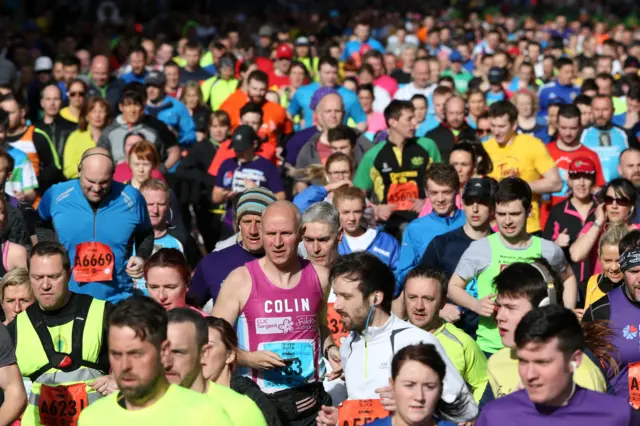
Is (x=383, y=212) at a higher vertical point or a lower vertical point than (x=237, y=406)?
higher

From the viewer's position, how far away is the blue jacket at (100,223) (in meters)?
9.92

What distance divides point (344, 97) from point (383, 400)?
1026cm

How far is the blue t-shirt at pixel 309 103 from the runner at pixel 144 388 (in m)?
10.2

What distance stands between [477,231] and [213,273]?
7.10 ft

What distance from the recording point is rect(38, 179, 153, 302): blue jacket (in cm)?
992

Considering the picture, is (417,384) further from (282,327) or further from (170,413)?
(282,327)

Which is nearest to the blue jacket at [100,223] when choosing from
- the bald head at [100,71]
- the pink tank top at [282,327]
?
the pink tank top at [282,327]

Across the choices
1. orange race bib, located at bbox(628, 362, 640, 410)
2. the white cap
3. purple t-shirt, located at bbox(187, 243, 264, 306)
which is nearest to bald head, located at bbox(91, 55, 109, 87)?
the white cap

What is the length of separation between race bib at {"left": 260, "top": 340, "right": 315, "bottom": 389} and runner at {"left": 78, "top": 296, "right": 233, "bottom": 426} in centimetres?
206

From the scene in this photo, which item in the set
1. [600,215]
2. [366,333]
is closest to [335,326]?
[366,333]

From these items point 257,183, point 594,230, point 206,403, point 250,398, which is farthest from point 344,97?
point 206,403

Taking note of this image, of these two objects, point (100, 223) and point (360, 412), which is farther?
point (100, 223)

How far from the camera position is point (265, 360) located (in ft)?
25.2

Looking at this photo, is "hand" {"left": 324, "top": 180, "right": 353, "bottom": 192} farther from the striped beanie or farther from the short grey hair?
the short grey hair
